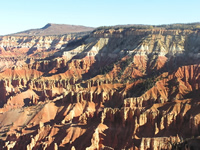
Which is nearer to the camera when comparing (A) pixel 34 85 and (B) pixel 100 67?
(A) pixel 34 85

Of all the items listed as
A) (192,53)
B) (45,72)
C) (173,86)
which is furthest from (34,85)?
(192,53)

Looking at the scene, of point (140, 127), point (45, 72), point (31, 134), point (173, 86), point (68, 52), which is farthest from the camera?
point (68, 52)

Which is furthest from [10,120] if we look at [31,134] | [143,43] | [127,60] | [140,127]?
[143,43]

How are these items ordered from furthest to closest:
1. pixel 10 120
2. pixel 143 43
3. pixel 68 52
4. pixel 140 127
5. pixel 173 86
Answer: pixel 68 52
pixel 143 43
pixel 173 86
pixel 10 120
pixel 140 127

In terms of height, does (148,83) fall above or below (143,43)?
below

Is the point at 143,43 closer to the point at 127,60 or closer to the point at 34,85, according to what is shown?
the point at 127,60

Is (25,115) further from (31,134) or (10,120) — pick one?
(31,134)

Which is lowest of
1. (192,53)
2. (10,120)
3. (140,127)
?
(10,120)
